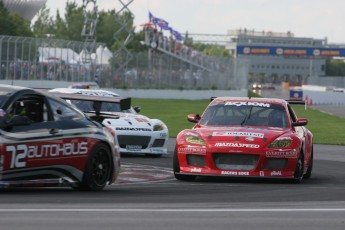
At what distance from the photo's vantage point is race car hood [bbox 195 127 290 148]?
14797mm

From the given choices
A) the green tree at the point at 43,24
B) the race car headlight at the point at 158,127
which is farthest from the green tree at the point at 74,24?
the race car headlight at the point at 158,127

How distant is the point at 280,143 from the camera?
1489 centimetres

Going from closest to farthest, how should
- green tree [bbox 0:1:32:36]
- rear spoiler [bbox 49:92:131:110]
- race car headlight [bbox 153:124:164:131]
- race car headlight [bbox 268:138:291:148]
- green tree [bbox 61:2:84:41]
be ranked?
rear spoiler [bbox 49:92:131:110] < race car headlight [bbox 268:138:291:148] < race car headlight [bbox 153:124:164:131] < green tree [bbox 0:1:32:36] < green tree [bbox 61:2:84:41]

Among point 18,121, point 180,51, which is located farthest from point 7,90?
point 180,51

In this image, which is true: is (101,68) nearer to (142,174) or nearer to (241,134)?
(142,174)

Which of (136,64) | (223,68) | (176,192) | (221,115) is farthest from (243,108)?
(223,68)

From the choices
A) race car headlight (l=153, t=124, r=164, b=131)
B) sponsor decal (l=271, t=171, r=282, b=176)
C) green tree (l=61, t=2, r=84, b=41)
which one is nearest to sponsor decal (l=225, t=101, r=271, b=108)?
sponsor decal (l=271, t=171, r=282, b=176)

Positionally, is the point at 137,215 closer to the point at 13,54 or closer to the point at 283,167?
the point at 283,167

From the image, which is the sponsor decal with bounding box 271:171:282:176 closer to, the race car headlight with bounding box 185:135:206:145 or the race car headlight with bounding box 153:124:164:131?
the race car headlight with bounding box 185:135:206:145

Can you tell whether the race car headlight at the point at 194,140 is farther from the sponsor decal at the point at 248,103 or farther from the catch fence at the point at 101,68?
the catch fence at the point at 101,68

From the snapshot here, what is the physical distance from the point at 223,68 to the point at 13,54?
21.3 metres

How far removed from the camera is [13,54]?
198 feet

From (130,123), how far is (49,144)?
877 centimetres

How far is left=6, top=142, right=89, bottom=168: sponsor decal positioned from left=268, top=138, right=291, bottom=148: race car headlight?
10.6 feet
